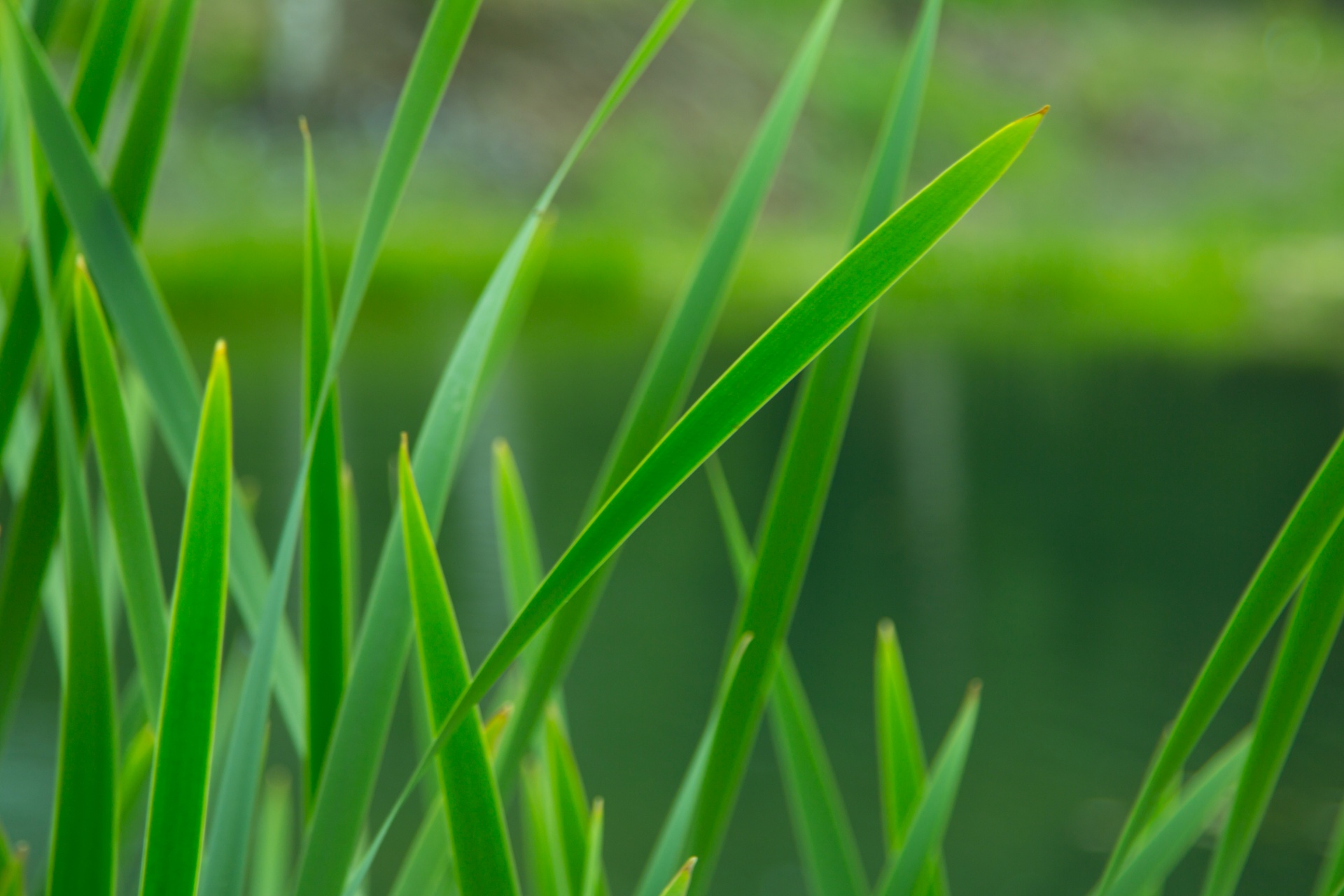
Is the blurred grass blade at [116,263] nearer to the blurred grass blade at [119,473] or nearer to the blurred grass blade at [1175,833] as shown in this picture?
the blurred grass blade at [119,473]

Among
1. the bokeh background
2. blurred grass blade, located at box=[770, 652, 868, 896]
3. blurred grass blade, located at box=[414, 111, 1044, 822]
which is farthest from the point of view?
the bokeh background

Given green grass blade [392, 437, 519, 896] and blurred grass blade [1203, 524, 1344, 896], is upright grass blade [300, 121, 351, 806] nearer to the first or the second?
green grass blade [392, 437, 519, 896]

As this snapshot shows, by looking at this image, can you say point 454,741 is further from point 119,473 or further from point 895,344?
point 895,344

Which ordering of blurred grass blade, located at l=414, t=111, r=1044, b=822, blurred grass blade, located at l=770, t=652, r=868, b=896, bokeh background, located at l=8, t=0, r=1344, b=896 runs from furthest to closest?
bokeh background, located at l=8, t=0, r=1344, b=896 → blurred grass blade, located at l=770, t=652, r=868, b=896 → blurred grass blade, located at l=414, t=111, r=1044, b=822

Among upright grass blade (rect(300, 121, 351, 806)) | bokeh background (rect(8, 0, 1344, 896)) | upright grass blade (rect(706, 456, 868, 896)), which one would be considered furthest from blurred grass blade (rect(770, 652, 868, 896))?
bokeh background (rect(8, 0, 1344, 896))

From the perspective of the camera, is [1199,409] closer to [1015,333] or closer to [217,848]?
[1015,333]

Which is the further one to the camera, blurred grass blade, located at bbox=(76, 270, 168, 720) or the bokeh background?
the bokeh background

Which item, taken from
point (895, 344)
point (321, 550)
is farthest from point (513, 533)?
point (895, 344)

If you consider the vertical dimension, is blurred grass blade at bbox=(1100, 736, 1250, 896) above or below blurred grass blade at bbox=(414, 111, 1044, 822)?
below
